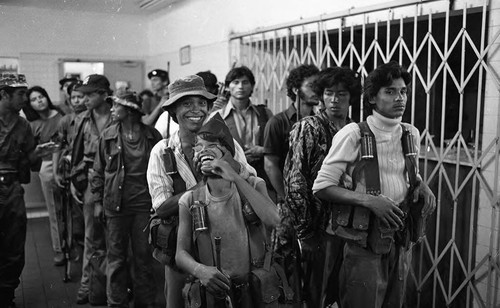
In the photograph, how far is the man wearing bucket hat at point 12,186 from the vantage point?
3074 millimetres

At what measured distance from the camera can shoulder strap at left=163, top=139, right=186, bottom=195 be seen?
2.06m

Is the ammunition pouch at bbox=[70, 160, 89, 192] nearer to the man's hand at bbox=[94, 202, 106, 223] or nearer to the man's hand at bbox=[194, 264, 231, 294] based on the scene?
the man's hand at bbox=[94, 202, 106, 223]

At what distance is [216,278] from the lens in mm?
1534

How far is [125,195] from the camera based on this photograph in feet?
10.1

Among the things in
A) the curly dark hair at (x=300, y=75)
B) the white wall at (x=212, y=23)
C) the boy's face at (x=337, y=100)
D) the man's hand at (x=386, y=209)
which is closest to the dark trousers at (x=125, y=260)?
the white wall at (x=212, y=23)

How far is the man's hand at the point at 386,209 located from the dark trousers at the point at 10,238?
2277mm

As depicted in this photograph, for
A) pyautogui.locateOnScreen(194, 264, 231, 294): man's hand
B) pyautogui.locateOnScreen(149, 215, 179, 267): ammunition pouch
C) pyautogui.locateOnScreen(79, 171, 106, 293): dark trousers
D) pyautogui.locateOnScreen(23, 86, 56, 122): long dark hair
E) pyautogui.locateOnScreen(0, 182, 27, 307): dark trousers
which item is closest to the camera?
pyautogui.locateOnScreen(194, 264, 231, 294): man's hand

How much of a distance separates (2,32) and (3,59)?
152 mm

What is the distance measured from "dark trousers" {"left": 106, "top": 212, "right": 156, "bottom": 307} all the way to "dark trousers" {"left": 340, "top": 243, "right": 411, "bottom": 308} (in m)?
1.41

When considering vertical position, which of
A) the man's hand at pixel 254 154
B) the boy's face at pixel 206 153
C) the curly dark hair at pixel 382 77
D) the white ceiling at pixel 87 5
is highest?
the white ceiling at pixel 87 5

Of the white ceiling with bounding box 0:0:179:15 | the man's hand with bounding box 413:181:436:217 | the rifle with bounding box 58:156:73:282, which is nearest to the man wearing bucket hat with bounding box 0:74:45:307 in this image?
the rifle with bounding box 58:156:73:282

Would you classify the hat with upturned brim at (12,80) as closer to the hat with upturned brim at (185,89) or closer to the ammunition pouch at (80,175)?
the ammunition pouch at (80,175)

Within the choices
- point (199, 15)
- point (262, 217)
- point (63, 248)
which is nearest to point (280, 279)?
point (262, 217)

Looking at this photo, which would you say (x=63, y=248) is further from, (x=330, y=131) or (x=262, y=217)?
(x=262, y=217)
